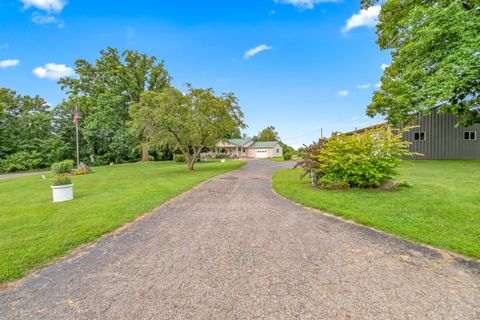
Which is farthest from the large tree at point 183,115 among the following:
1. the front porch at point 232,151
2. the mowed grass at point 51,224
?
the front porch at point 232,151

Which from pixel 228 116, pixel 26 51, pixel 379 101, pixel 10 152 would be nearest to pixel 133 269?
pixel 228 116

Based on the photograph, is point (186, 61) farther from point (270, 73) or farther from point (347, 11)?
point (347, 11)

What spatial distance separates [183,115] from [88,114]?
65.6 feet

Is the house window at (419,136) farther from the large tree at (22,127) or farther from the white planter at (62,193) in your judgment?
the large tree at (22,127)

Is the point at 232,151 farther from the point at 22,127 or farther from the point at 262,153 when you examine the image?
the point at 22,127

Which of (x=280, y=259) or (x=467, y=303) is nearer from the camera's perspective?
(x=467, y=303)

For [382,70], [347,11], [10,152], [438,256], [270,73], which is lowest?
[438,256]

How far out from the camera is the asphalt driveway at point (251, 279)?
6.59ft

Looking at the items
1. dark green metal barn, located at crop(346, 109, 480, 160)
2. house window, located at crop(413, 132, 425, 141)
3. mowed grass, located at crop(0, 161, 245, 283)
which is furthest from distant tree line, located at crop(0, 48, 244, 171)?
dark green metal barn, located at crop(346, 109, 480, 160)

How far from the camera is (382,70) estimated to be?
1617 centimetres

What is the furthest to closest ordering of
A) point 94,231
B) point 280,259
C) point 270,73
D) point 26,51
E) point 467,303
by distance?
1. point 270,73
2. point 26,51
3. point 94,231
4. point 280,259
5. point 467,303

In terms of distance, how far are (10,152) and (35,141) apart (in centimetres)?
245

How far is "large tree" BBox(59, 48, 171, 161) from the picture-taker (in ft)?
86.4

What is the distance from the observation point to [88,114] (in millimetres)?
27969
